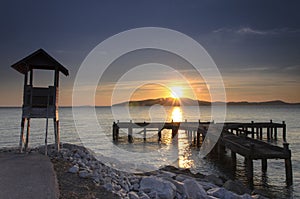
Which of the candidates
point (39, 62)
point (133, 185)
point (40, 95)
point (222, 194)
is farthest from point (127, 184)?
point (39, 62)

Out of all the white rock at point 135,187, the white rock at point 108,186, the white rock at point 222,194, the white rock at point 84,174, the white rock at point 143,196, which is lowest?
the white rock at point 222,194

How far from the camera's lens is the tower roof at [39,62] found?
1313cm

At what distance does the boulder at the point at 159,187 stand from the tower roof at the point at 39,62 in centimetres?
650

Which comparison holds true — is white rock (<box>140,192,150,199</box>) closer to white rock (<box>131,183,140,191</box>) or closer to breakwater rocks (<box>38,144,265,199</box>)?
Answer: breakwater rocks (<box>38,144,265,199</box>)

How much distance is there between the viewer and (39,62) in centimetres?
1340

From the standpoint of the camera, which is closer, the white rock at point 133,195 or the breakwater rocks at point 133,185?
the white rock at point 133,195

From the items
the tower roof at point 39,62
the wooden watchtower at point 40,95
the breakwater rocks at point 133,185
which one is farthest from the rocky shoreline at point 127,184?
the tower roof at point 39,62

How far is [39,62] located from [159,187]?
25.3ft

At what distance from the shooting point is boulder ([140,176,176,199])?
10.1m

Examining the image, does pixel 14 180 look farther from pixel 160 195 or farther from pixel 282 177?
pixel 282 177

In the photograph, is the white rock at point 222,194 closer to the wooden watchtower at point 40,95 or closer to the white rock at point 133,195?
the white rock at point 133,195

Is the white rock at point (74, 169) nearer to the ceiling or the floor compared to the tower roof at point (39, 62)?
nearer to the floor

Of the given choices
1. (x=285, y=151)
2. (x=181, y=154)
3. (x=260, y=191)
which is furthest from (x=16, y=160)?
(x=181, y=154)

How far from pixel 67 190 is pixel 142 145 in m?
30.3
